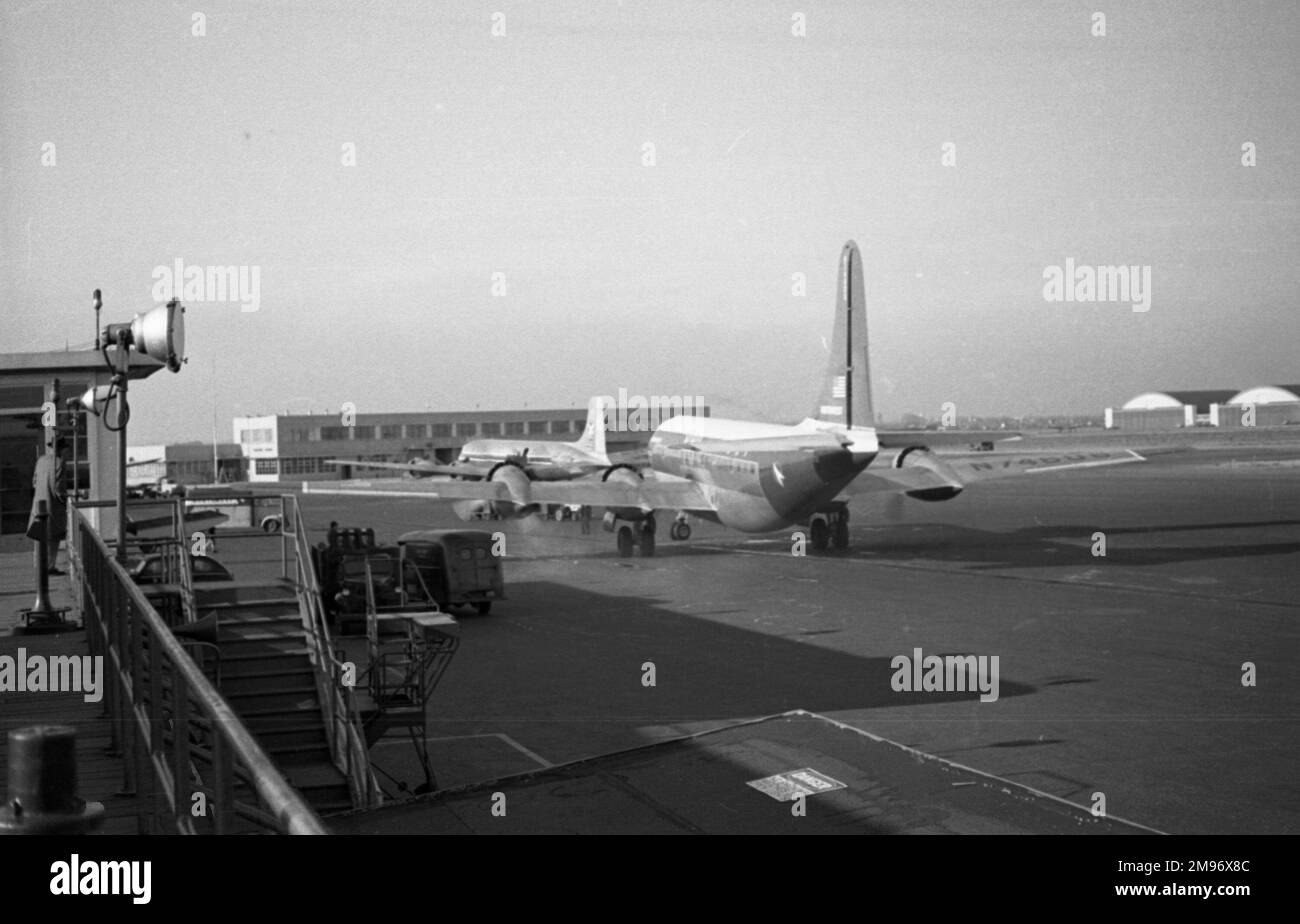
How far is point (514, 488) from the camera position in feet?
118

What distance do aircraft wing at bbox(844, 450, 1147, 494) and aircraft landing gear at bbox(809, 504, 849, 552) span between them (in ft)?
4.91

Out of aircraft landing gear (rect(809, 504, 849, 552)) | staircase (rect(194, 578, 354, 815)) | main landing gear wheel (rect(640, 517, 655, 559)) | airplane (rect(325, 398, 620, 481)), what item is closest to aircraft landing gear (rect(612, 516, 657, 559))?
main landing gear wheel (rect(640, 517, 655, 559))

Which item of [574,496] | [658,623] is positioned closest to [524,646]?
[658,623]

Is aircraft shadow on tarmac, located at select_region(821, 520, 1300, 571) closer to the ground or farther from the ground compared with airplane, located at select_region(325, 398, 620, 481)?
closer to the ground

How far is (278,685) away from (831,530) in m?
26.7

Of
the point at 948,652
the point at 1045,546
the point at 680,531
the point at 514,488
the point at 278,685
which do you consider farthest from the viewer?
the point at 680,531

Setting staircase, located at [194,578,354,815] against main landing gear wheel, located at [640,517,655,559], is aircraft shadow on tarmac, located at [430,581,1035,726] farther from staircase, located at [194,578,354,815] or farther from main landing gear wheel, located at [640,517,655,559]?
main landing gear wheel, located at [640,517,655,559]

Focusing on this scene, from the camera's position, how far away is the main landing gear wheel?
35812 mm

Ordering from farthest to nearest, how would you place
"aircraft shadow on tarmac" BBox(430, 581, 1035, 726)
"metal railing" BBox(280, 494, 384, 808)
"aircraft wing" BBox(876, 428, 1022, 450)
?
"aircraft wing" BBox(876, 428, 1022, 450)
"aircraft shadow on tarmac" BBox(430, 581, 1035, 726)
"metal railing" BBox(280, 494, 384, 808)

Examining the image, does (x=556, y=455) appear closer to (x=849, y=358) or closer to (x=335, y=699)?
(x=849, y=358)

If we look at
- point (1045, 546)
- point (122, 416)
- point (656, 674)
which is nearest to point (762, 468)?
point (1045, 546)

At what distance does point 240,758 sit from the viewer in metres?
3.16
